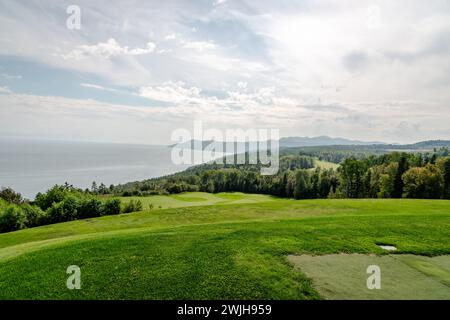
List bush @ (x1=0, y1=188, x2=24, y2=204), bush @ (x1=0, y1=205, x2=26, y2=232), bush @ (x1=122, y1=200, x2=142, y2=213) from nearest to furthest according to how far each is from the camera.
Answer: bush @ (x1=0, y1=205, x2=26, y2=232) < bush @ (x1=122, y1=200, x2=142, y2=213) < bush @ (x1=0, y1=188, x2=24, y2=204)

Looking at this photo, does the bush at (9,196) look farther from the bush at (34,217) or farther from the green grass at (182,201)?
the bush at (34,217)

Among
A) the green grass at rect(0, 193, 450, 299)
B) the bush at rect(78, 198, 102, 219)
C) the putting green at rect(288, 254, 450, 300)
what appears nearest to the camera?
the putting green at rect(288, 254, 450, 300)

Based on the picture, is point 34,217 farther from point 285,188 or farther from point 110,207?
point 285,188

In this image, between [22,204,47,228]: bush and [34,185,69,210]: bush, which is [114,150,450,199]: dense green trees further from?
[22,204,47,228]: bush

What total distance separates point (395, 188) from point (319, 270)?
183 feet

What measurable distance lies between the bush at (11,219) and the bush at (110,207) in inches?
428

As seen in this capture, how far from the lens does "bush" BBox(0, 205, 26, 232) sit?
3825 centimetres

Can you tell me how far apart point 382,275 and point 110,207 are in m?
44.2

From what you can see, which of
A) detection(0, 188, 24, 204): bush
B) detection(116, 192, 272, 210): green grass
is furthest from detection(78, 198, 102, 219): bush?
detection(0, 188, 24, 204): bush

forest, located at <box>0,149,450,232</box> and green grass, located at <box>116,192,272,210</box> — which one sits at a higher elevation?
forest, located at <box>0,149,450,232</box>

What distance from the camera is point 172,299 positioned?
315 inches

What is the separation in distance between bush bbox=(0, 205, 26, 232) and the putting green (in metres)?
42.9
